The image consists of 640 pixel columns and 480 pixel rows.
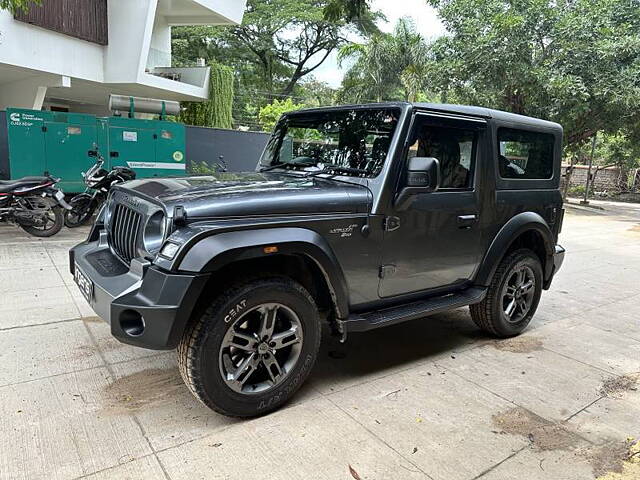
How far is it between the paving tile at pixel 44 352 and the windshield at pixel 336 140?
2052 mm

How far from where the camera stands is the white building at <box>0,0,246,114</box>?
1120 cm

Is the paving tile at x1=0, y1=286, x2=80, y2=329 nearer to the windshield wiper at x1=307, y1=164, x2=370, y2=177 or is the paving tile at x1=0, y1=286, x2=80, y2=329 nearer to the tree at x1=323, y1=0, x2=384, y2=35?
the windshield wiper at x1=307, y1=164, x2=370, y2=177

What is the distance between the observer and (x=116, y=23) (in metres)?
12.9

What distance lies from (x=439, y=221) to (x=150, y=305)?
6.76ft

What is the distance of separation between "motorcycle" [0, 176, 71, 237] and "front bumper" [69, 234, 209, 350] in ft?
18.4

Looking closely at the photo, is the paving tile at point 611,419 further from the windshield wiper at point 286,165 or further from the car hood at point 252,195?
the windshield wiper at point 286,165

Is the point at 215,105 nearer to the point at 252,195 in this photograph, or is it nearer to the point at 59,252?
the point at 59,252

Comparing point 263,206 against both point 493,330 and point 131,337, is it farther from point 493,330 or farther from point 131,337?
point 493,330

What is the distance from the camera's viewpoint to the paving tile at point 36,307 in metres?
A: 4.23

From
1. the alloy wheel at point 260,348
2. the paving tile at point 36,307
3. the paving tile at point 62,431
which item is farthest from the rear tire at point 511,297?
the paving tile at point 36,307

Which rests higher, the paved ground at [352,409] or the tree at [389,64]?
the tree at [389,64]

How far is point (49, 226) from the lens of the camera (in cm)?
776

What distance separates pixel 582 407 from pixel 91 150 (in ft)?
29.8

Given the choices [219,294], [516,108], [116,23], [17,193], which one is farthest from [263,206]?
[516,108]
